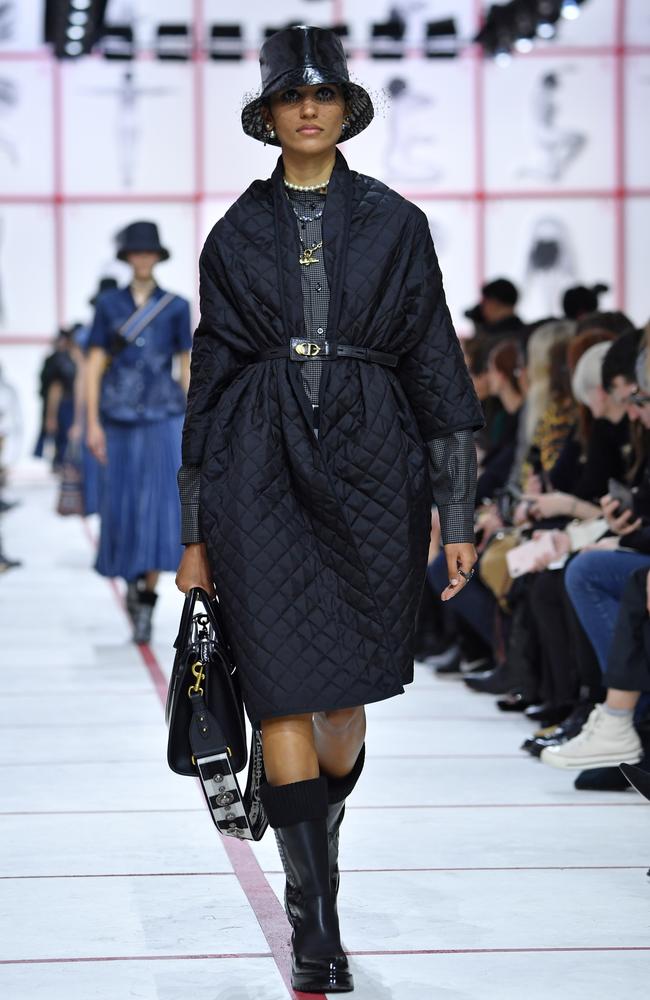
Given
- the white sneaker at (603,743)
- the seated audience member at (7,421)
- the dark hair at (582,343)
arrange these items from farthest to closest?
the seated audience member at (7,421), the dark hair at (582,343), the white sneaker at (603,743)

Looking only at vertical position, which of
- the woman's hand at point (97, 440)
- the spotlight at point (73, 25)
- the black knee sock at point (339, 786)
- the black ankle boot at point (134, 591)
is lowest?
the black ankle boot at point (134, 591)

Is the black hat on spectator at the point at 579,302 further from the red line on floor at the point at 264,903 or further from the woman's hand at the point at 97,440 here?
the red line on floor at the point at 264,903

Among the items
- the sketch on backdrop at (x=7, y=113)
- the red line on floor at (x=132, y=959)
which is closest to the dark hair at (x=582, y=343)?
the red line on floor at (x=132, y=959)

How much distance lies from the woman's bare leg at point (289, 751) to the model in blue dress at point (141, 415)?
3566 mm

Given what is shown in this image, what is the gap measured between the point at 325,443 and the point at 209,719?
43 cm

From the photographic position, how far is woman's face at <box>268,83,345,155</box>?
2.61 metres

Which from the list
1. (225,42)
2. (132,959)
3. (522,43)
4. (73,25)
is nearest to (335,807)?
Answer: (132,959)

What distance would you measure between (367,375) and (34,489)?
46.2 feet

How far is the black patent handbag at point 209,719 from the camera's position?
2.51 m

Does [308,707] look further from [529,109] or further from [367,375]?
[529,109]

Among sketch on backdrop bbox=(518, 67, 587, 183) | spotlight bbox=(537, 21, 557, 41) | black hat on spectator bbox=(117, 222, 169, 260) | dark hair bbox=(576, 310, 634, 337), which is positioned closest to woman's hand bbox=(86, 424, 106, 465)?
black hat on spectator bbox=(117, 222, 169, 260)

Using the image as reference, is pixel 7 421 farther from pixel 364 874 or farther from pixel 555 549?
pixel 364 874

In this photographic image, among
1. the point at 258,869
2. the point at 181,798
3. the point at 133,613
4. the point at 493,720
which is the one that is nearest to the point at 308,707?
the point at 258,869

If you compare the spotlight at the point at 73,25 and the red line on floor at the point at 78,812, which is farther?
the spotlight at the point at 73,25
